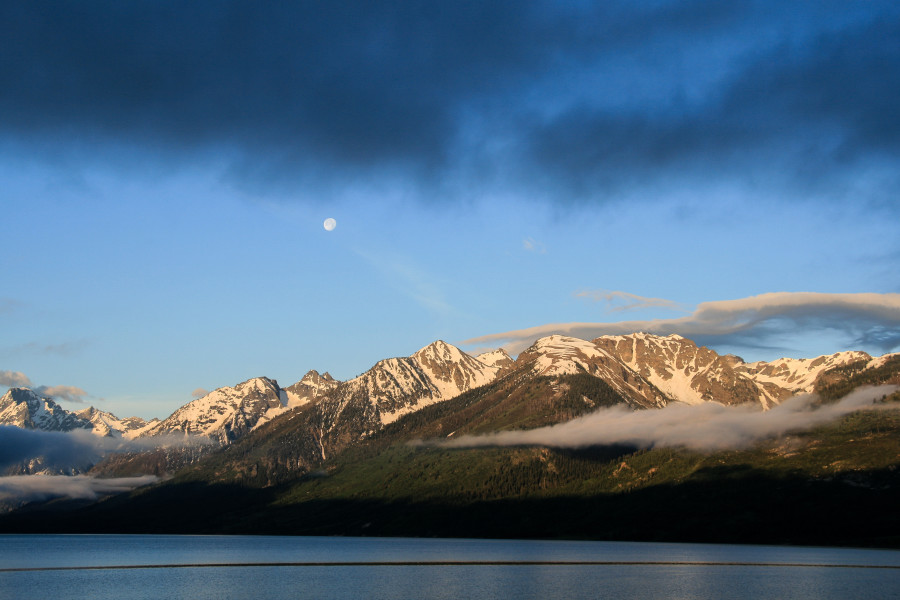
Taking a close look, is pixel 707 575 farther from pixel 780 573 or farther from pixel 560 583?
pixel 560 583

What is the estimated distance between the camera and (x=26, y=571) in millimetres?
195625

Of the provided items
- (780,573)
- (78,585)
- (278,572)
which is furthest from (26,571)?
(780,573)

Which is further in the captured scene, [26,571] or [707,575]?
[26,571]

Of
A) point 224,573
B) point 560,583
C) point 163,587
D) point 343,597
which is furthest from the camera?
point 224,573

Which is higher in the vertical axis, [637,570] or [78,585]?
[78,585]

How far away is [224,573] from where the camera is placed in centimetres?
18900

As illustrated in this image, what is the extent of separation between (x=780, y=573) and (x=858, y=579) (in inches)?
841

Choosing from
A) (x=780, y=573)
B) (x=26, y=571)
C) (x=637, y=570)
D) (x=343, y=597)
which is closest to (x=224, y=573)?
(x=26, y=571)

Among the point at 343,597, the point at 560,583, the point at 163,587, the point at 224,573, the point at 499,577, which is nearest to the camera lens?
the point at 343,597

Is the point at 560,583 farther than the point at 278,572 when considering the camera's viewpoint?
No

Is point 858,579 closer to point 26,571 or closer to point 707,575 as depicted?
point 707,575

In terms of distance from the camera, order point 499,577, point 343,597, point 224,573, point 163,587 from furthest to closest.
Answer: point 224,573, point 499,577, point 163,587, point 343,597

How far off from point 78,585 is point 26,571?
167 ft

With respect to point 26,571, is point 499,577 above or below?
Result: below
